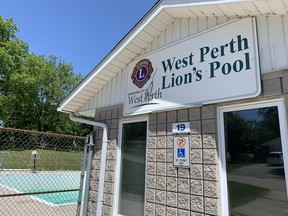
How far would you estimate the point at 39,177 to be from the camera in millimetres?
13633

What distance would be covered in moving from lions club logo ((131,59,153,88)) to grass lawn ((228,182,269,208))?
2.48 m

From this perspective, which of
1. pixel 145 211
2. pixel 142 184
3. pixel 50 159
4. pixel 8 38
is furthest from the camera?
pixel 8 38

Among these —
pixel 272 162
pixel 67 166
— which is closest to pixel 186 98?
pixel 272 162

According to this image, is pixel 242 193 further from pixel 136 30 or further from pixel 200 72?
pixel 136 30

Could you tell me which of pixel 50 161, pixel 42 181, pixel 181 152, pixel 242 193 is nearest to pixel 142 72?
pixel 181 152

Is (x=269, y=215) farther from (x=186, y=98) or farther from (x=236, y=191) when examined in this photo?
(x=186, y=98)

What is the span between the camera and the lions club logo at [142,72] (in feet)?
14.9

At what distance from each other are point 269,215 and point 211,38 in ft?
8.79

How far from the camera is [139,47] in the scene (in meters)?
4.79

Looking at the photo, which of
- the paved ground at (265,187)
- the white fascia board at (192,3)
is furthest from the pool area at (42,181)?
the white fascia board at (192,3)

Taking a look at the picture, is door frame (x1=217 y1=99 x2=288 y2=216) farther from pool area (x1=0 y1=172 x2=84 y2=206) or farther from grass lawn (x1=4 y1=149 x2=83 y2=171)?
grass lawn (x1=4 y1=149 x2=83 y2=171)

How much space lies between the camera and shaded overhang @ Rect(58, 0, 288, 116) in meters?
3.06

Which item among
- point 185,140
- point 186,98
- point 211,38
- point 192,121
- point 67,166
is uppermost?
point 211,38

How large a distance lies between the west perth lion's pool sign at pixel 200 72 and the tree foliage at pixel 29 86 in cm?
1842
